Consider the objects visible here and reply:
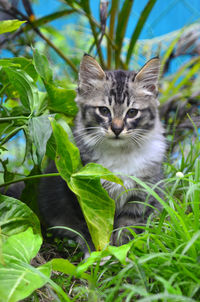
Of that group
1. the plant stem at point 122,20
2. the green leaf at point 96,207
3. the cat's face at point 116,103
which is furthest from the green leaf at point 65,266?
the plant stem at point 122,20

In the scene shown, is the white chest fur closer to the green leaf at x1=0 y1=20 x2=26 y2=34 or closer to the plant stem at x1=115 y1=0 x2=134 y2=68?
the green leaf at x1=0 y1=20 x2=26 y2=34

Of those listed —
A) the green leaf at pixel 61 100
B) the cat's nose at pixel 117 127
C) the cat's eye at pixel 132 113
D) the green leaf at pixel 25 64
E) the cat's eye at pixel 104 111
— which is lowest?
the cat's nose at pixel 117 127

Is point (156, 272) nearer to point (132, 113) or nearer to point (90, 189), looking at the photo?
point (90, 189)

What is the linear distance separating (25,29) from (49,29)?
31.3 inches

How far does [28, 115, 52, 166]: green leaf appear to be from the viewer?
51.2 inches

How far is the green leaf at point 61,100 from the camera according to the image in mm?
1654

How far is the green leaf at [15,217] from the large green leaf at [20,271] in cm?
16

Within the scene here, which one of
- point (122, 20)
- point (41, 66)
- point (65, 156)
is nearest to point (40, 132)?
point (65, 156)

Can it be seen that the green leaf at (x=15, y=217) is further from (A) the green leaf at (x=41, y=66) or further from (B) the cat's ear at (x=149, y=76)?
(B) the cat's ear at (x=149, y=76)

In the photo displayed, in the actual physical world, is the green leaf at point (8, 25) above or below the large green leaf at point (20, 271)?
above

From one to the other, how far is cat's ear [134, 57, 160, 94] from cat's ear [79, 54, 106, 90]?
0.19 metres

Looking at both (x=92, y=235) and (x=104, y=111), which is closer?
(x=92, y=235)

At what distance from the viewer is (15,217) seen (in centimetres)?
136

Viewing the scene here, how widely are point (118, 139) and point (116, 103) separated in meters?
0.20
